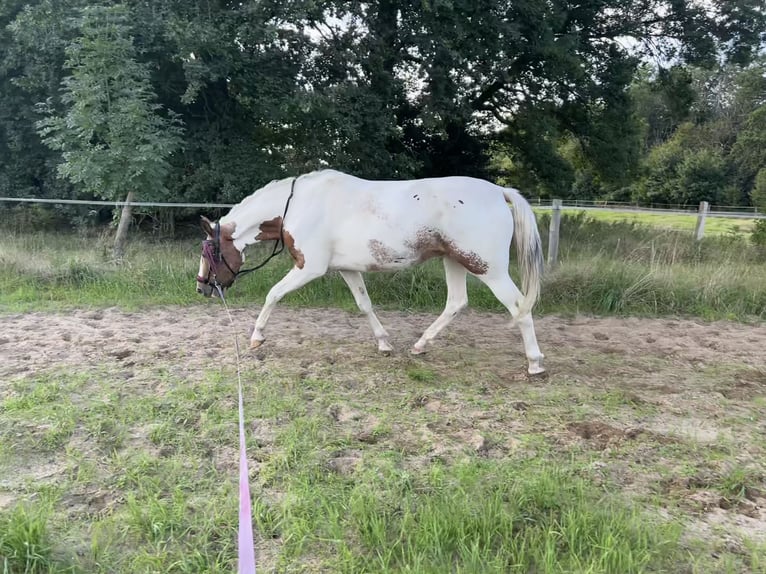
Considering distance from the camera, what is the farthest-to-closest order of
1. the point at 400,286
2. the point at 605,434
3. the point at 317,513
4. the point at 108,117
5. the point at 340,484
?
1. the point at 108,117
2. the point at 400,286
3. the point at 605,434
4. the point at 340,484
5. the point at 317,513

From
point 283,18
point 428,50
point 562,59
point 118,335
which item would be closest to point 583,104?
point 562,59

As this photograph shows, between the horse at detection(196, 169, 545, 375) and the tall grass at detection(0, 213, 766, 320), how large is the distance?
5.95ft

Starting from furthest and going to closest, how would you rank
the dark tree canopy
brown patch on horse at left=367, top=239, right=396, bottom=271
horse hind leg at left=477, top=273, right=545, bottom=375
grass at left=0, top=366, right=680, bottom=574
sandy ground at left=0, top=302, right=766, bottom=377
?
the dark tree canopy < sandy ground at left=0, top=302, right=766, bottom=377 < brown patch on horse at left=367, top=239, right=396, bottom=271 < horse hind leg at left=477, top=273, right=545, bottom=375 < grass at left=0, top=366, right=680, bottom=574

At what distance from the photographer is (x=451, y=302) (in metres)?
4.64

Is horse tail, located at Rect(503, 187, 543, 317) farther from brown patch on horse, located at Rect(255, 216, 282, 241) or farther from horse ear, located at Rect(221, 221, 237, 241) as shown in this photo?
horse ear, located at Rect(221, 221, 237, 241)

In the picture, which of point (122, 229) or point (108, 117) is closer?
point (108, 117)

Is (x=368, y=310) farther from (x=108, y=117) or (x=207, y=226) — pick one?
(x=108, y=117)

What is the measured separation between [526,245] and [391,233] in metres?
1.13

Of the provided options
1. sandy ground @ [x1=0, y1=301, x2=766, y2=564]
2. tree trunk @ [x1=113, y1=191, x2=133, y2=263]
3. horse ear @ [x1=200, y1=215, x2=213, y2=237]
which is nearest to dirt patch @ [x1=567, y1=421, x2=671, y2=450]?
sandy ground @ [x1=0, y1=301, x2=766, y2=564]

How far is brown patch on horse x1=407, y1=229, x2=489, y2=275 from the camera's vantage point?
163 inches

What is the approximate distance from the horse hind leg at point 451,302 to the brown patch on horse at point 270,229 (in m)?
1.55

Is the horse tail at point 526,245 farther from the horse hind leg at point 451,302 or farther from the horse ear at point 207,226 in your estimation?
the horse ear at point 207,226

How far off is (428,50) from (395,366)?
6.70m

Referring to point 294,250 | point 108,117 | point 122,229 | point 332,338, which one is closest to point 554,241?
point 332,338
